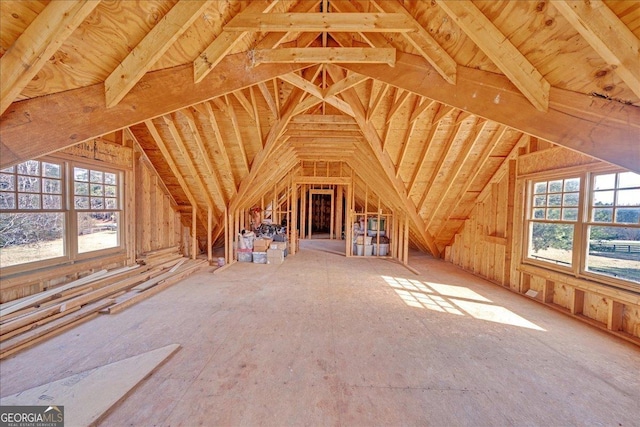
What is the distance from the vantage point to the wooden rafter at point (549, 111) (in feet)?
4.78

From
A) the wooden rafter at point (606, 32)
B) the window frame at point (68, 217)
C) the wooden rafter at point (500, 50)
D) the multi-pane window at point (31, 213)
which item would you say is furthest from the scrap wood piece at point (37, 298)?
the wooden rafter at point (606, 32)

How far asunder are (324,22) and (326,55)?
1.27 ft

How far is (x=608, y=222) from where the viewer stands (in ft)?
10.1

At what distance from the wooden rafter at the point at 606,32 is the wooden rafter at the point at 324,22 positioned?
37.0 inches

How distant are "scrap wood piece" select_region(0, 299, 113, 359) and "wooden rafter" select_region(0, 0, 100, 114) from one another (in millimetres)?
2518

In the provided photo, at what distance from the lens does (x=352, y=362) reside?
2.32 metres

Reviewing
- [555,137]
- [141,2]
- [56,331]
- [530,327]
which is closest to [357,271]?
[530,327]

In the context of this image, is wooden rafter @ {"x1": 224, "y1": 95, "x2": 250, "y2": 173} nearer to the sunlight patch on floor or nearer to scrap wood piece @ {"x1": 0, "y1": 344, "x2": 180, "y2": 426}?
scrap wood piece @ {"x1": 0, "y1": 344, "x2": 180, "y2": 426}

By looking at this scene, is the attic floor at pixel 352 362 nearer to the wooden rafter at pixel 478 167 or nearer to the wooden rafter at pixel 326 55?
the wooden rafter at pixel 478 167

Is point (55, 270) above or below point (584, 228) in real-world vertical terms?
below

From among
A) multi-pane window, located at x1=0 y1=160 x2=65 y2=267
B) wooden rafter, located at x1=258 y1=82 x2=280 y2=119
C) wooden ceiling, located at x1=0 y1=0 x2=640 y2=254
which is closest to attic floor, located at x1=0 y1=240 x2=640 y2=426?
multi-pane window, located at x1=0 y1=160 x2=65 y2=267

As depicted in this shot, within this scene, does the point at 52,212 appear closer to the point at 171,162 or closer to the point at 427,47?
the point at 171,162

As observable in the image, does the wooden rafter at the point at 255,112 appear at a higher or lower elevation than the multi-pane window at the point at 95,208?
higher

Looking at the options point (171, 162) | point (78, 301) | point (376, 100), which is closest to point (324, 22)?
point (376, 100)
